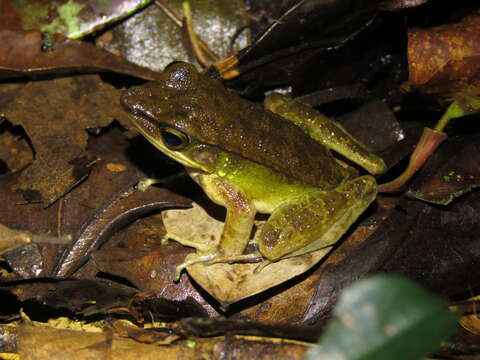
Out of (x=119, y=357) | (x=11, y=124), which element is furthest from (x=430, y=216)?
(x=11, y=124)

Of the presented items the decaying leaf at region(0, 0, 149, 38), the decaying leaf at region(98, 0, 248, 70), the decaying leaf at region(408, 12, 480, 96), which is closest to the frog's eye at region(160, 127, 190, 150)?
the decaying leaf at region(98, 0, 248, 70)

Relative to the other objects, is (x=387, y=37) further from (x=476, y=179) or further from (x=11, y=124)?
(x=11, y=124)

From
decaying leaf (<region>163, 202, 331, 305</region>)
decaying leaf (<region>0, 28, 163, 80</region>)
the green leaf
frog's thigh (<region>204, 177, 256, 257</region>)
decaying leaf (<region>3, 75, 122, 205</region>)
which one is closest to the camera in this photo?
the green leaf

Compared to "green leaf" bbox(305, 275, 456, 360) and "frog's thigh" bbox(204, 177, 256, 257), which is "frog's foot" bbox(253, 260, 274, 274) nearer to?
"frog's thigh" bbox(204, 177, 256, 257)

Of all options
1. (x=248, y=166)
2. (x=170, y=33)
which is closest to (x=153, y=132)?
(x=248, y=166)

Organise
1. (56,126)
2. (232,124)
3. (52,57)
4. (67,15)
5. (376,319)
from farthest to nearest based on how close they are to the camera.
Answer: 1. (67,15)
2. (52,57)
3. (56,126)
4. (232,124)
5. (376,319)

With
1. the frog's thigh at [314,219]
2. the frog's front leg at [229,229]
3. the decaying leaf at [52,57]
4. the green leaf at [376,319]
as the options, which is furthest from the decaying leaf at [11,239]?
the green leaf at [376,319]

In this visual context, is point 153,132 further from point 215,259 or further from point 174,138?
point 215,259
